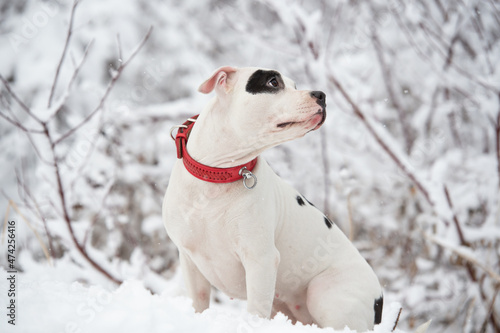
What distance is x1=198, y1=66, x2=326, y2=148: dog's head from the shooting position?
5.64 feet

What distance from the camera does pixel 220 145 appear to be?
5.98 feet

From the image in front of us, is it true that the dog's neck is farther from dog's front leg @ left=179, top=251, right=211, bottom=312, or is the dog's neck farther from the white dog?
dog's front leg @ left=179, top=251, right=211, bottom=312

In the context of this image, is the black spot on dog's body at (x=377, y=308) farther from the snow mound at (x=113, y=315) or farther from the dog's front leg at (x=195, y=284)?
the dog's front leg at (x=195, y=284)

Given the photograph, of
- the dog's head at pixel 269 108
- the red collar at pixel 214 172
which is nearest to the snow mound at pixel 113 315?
the red collar at pixel 214 172

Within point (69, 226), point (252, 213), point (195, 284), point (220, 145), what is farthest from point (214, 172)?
point (69, 226)

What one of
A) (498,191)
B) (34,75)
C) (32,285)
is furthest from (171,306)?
(34,75)

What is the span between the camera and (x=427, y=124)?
205 inches

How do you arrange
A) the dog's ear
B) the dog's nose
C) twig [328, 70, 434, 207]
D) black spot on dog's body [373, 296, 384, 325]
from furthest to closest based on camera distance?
twig [328, 70, 434, 207]
black spot on dog's body [373, 296, 384, 325]
the dog's ear
the dog's nose

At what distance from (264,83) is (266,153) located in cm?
303

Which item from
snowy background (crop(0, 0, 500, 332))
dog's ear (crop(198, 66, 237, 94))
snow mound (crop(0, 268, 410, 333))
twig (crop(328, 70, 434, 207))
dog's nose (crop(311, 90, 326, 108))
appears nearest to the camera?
snow mound (crop(0, 268, 410, 333))

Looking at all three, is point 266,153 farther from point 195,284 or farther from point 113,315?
point 113,315

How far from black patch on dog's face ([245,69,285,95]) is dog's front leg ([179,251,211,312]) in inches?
33.5

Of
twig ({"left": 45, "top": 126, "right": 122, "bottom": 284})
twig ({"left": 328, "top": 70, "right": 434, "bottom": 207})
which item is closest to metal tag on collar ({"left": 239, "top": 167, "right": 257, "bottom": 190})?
twig ({"left": 45, "top": 126, "right": 122, "bottom": 284})

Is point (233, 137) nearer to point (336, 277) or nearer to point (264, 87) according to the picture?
point (264, 87)
